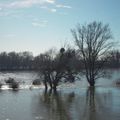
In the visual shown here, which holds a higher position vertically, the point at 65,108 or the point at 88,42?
the point at 88,42

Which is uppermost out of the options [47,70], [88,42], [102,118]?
[88,42]

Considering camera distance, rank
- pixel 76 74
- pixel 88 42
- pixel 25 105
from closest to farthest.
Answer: pixel 25 105 → pixel 76 74 → pixel 88 42

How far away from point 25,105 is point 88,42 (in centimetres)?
2848

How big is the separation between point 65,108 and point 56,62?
20801 millimetres

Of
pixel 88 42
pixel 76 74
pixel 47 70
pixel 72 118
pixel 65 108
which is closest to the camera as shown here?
pixel 72 118

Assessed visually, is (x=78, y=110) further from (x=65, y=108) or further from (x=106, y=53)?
(x=106, y=53)

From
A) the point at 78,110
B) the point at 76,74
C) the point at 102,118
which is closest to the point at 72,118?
the point at 102,118

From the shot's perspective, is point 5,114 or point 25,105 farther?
point 25,105

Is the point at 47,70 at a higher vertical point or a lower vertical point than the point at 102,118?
higher

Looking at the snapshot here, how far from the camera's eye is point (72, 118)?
1850cm

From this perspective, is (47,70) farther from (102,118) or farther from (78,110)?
(102,118)

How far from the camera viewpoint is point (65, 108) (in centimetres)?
2264

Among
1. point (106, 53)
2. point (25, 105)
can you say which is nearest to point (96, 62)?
point (106, 53)

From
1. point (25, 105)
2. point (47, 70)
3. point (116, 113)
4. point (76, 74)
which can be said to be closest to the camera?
point (116, 113)
